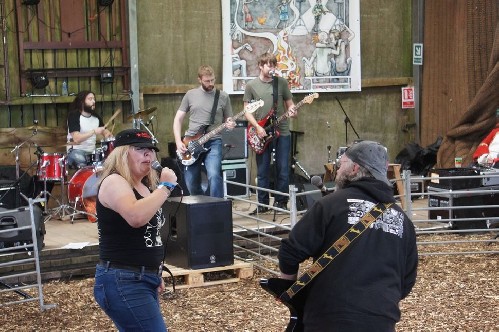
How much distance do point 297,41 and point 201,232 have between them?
645 centimetres

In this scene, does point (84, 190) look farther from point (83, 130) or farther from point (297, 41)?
point (297, 41)

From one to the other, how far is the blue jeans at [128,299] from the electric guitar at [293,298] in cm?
68

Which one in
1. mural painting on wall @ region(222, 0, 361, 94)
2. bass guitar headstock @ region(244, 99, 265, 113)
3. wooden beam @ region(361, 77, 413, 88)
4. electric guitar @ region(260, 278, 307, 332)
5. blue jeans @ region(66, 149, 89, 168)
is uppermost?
mural painting on wall @ region(222, 0, 361, 94)

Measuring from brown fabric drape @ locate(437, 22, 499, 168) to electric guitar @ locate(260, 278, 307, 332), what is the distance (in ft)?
33.1

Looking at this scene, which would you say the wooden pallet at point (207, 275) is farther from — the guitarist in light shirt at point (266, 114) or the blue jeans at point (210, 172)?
the guitarist in light shirt at point (266, 114)

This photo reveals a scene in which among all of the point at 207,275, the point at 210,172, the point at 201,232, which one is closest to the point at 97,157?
the point at 210,172

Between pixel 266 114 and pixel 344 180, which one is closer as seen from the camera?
pixel 344 180

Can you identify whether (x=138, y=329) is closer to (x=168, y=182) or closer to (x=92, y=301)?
(x=168, y=182)

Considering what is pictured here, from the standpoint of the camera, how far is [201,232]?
9320mm

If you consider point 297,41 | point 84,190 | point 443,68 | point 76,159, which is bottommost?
point 84,190

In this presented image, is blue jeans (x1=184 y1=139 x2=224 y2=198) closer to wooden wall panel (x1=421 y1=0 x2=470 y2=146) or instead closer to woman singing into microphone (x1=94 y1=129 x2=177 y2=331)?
wooden wall panel (x1=421 y1=0 x2=470 y2=146)

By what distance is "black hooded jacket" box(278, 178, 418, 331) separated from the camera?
15.0 ft

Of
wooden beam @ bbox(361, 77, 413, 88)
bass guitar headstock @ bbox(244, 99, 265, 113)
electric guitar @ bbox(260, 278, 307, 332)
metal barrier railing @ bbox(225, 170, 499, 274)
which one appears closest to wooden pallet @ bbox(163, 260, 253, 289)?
metal barrier railing @ bbox(225, 170, 499, 274)

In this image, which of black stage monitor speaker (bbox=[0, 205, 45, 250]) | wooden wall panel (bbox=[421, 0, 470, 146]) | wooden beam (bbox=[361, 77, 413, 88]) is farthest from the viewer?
wooden beam (bbox=[361, 77, 413, 88])
